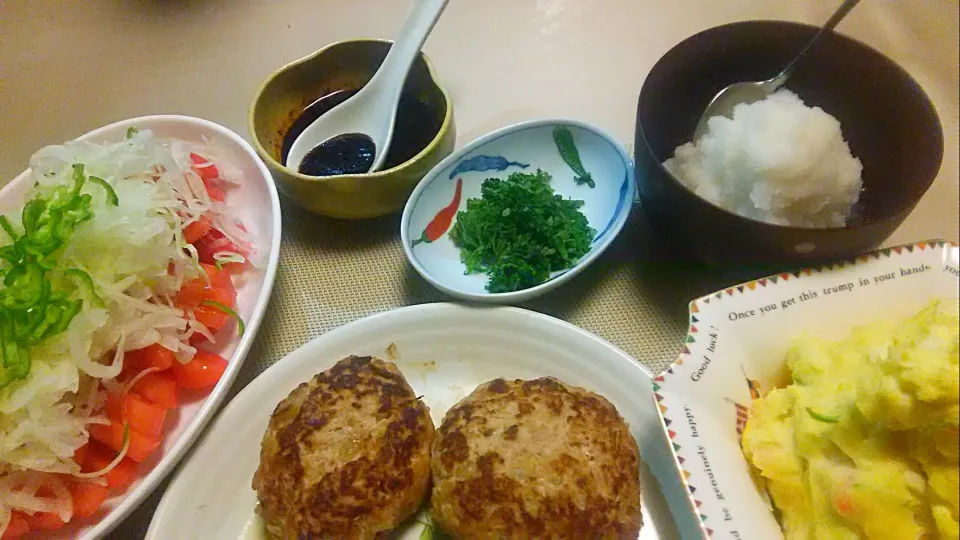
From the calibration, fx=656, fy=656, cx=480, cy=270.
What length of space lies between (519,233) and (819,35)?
778 millimetres

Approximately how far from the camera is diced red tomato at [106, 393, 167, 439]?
121 centimetres

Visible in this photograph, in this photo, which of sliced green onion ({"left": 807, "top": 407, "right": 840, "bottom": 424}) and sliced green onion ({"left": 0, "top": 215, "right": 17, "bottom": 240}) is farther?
sliced green onion ({"left": 0, "top": 215, "right": 17, "bottom": 240})

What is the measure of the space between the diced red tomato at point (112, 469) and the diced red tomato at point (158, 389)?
113 millimetres

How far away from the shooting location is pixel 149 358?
129 centimetres

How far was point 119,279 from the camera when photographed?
132 centimetres

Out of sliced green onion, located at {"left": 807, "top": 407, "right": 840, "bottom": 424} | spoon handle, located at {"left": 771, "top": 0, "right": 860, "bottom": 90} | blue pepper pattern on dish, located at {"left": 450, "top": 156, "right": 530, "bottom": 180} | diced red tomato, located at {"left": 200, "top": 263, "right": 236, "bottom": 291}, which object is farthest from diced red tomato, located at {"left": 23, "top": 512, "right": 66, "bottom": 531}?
spoon handle, located at {"left": 771, "top": 0, "right": 860, "bottom": 90}

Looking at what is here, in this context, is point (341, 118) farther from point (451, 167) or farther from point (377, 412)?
point (377, 412)

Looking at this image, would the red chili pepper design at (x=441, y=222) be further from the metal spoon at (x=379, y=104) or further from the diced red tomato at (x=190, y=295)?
the diced red tomato at (x=190, y=295)

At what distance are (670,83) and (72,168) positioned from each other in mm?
1317

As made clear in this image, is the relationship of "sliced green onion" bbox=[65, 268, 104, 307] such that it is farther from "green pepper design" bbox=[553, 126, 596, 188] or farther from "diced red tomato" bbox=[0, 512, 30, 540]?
"green pepper design" bbox=[553, 126, 596, 188]

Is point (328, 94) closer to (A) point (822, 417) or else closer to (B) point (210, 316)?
(B) point (210, 316)

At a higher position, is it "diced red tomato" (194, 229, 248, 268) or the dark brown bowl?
the dark brown bowl

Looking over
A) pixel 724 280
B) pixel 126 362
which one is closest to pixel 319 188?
pixel 126 362

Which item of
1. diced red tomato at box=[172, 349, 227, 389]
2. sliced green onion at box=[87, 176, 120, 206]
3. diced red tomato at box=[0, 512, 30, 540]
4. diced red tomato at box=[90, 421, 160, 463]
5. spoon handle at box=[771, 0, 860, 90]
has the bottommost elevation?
diced red tomato at box=[0, 512, 30, 540]
